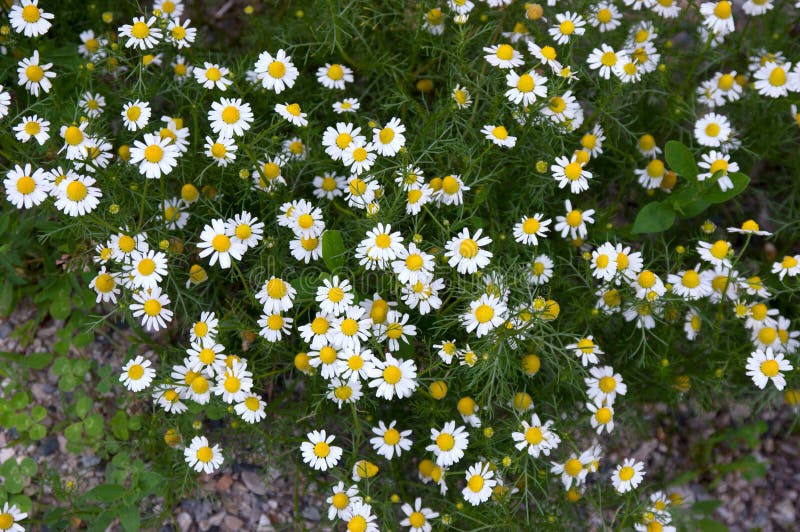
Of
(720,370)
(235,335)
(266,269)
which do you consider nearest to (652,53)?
(720,370)

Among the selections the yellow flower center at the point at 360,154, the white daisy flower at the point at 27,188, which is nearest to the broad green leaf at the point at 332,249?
the yellow flower center at the point at 360,154

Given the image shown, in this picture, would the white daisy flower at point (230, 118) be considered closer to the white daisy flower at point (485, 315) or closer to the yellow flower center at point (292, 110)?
the yellow flower center at point (292, 110)

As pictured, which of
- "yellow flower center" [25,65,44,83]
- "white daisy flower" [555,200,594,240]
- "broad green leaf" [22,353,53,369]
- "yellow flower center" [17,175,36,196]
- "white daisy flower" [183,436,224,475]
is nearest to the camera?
"yellow flower center" [17,175,36,196]

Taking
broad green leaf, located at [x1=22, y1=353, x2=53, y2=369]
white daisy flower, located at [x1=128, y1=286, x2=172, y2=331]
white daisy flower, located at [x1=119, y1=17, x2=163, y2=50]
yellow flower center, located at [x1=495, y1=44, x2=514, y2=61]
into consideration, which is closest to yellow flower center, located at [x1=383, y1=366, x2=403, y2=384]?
white daisy flower, located at [x1=128, y1=286, x2=172, y2=331]

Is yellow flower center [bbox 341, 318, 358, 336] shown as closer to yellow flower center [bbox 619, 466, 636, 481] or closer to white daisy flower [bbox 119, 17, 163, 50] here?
yellow flower center [bbox 619, 466, 636, 481]

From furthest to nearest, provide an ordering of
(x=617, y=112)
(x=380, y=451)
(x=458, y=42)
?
(x=617, y=112), (x=458, y=42), (x=380, y=451)

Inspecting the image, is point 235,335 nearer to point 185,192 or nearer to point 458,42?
point 185,192
